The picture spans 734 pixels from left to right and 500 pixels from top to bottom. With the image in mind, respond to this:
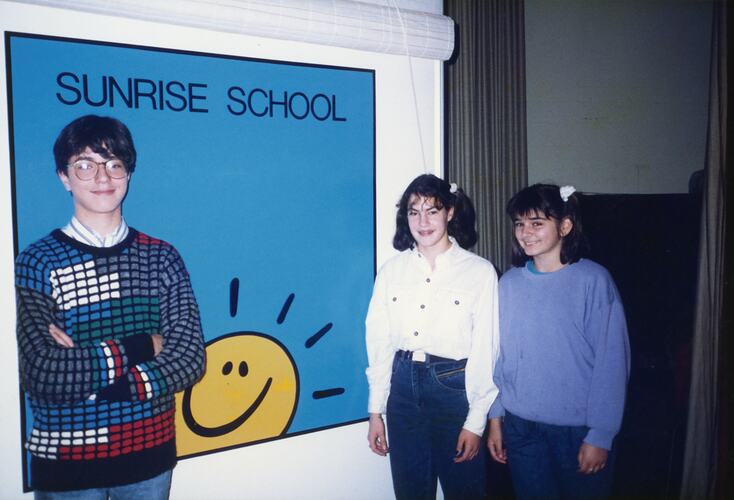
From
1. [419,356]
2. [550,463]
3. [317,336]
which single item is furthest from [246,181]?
[550,463]

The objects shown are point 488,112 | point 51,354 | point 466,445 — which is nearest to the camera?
point 51,354

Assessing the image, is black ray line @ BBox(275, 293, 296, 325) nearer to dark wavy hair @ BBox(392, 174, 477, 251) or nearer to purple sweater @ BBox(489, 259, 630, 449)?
dark wavy hair @ BBox(392, 174, 477, 251)

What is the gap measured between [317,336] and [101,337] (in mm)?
825

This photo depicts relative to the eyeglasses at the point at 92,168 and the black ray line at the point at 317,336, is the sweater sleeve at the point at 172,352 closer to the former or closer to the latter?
the eyeglasses at the point at 92,168

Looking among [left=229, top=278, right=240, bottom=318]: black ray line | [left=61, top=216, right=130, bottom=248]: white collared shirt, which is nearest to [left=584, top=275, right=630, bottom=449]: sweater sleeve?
[left=229, top=278, right=240, bottom=318]: black ray line

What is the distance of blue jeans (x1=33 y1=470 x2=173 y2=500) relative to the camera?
1494 mm

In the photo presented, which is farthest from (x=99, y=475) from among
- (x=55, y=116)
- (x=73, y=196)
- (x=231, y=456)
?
(x=55, y=116)

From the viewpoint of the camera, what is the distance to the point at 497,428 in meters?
1.83

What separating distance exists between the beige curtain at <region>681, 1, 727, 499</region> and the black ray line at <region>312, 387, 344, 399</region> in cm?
139

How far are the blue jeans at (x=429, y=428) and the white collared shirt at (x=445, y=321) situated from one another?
0.05 metres

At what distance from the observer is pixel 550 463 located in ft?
5.54

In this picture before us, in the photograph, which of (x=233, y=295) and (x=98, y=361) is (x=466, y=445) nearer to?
(x=233, y=295)

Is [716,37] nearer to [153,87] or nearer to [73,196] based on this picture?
[153,87]

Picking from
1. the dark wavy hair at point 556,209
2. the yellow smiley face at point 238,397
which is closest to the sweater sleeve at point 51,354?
the yellow smiley face at point 238,397
